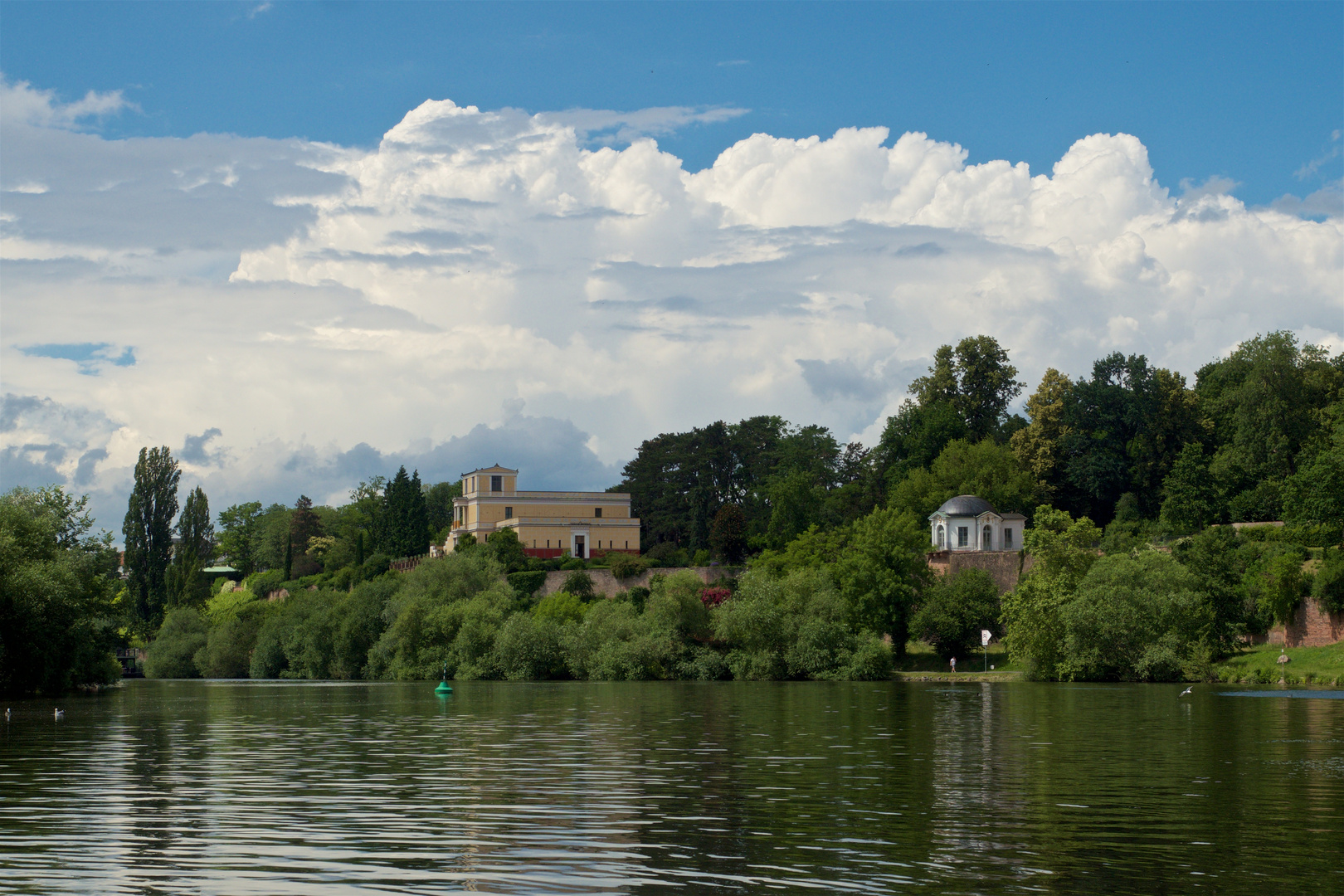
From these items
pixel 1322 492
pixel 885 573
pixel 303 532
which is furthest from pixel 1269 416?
pixel 303 532

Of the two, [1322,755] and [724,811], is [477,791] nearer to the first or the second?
[724,811]

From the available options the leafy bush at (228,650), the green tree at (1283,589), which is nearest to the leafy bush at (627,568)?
the leafy bush at (228,650)

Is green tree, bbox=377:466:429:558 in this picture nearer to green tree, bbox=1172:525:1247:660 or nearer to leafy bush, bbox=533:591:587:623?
leafy bush, bbox=533:591:587:623

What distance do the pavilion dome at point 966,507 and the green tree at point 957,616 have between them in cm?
1653

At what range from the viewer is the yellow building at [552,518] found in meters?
117

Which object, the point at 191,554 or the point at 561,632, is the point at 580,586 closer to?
the point at 561,632

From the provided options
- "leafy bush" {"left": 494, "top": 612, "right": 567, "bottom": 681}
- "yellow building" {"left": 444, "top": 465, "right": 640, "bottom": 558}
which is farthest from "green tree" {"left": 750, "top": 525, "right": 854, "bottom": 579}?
"yellow building" {"left": 444, "top": 465, "right": 640, "bottom": 558}

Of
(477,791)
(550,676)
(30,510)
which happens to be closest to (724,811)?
(477,791)

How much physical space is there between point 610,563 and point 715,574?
978cm

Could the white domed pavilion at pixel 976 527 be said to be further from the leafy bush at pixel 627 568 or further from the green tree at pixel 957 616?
the leafy bush at pixel 627 568

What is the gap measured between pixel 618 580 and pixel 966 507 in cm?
2576

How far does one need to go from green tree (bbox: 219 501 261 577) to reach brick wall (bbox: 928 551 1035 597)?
114 metres

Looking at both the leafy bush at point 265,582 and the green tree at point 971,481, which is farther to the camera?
the leafy bush at point 265,582

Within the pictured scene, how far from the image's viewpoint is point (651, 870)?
1350 cm
